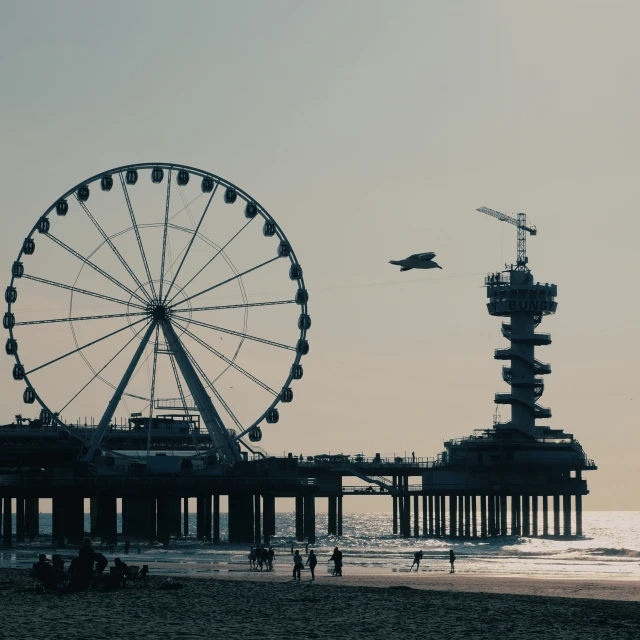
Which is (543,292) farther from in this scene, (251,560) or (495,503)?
(251,560)

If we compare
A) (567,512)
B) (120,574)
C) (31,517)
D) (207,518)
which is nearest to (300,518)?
(207,518)

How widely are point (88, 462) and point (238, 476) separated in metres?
9.50

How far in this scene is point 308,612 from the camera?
4294 cm

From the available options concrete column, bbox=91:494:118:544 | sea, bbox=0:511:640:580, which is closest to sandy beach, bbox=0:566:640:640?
sea, bbox=0:511:640:580

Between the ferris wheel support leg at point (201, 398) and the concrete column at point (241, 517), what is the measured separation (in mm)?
3652

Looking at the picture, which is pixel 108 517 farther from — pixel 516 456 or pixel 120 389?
pixel 516 456

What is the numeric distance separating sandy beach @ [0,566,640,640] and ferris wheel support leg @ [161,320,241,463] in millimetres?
28503

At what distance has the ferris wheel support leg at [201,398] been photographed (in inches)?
3282

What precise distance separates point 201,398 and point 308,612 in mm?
43493

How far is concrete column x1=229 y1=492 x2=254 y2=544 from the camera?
9494 cm

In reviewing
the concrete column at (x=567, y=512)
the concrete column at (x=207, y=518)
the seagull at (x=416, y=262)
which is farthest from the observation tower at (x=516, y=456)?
the seagull at (x=416, y=262)

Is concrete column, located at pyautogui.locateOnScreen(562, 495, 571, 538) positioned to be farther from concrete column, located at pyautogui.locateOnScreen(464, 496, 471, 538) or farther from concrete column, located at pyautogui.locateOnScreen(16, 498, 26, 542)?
concrete column, located at pyautogui.locateOnScreen(16, 498, 26, 542)

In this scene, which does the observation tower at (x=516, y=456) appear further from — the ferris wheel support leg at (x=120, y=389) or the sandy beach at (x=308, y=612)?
the sandy beach at (x=308, y=612)

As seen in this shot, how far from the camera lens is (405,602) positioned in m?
46.6
